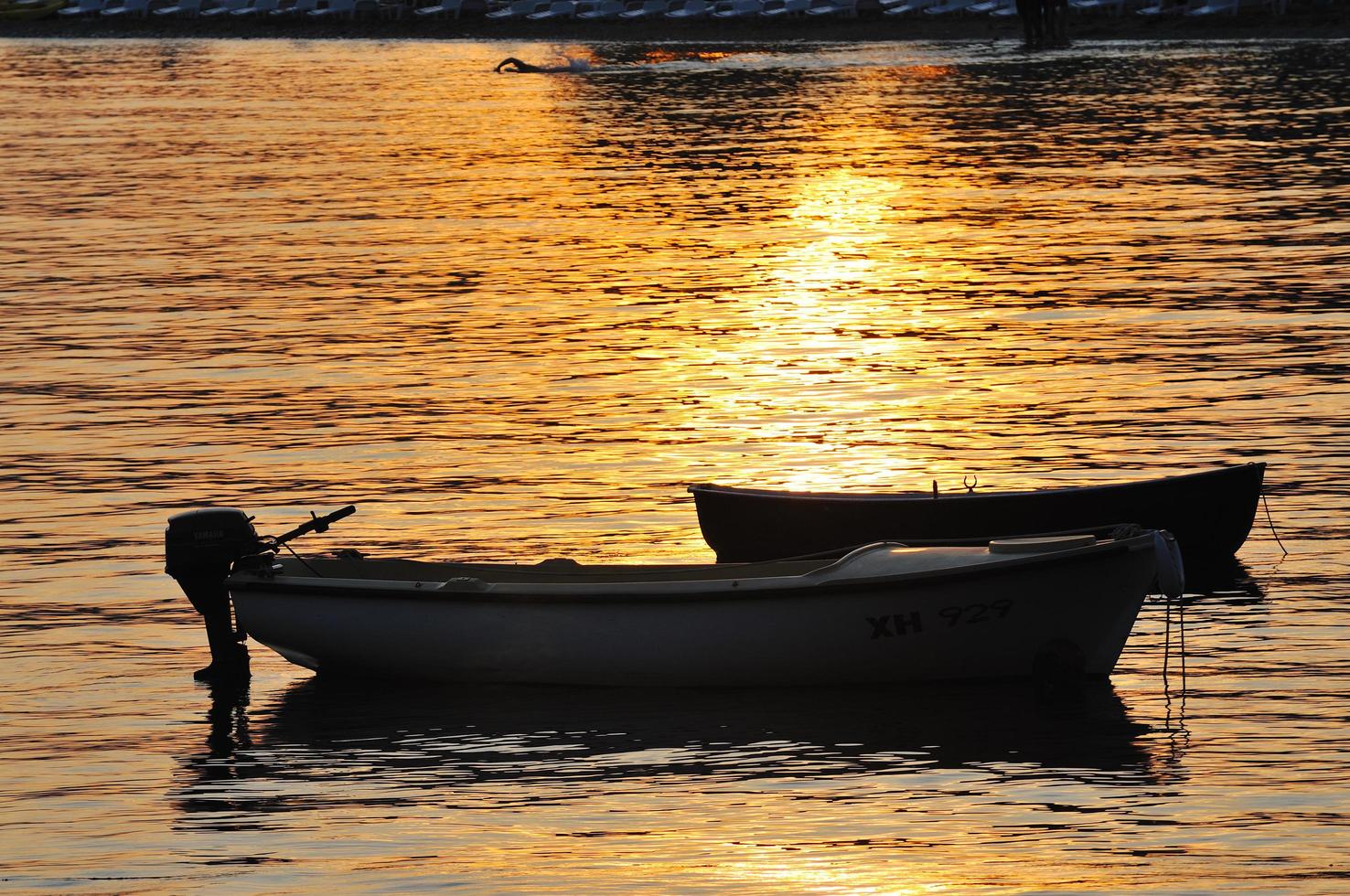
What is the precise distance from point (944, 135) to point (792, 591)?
147 ft

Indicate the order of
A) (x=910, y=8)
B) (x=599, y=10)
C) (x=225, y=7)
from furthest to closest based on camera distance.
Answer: (x=225, y=7) < (x=599, y=10) < (x=910, y=8)

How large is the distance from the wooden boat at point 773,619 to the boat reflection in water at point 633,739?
0.63ft

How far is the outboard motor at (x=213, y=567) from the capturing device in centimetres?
1669

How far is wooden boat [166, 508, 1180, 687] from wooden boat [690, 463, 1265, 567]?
208 centimetres

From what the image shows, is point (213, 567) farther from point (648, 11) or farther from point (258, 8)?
point (258, 8)

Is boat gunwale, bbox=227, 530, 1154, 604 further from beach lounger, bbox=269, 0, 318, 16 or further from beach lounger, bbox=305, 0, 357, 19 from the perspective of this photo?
beach lounger, bbox=269, 0, 318, 16

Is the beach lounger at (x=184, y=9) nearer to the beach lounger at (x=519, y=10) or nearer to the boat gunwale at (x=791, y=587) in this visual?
the beach lounger at (x=519, y=10)

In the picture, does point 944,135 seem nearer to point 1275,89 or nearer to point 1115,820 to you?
point 1275,89

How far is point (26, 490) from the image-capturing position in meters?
22.5

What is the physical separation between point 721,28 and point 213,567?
90.7m

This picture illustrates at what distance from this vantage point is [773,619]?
15.8 metres

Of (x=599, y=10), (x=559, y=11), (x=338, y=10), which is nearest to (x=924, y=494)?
(x=559, y=11)

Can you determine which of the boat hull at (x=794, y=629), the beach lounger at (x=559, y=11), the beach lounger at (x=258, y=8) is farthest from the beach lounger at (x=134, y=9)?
the boat hull at (x=794, y=629)

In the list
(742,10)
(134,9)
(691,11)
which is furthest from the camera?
(134,9)
